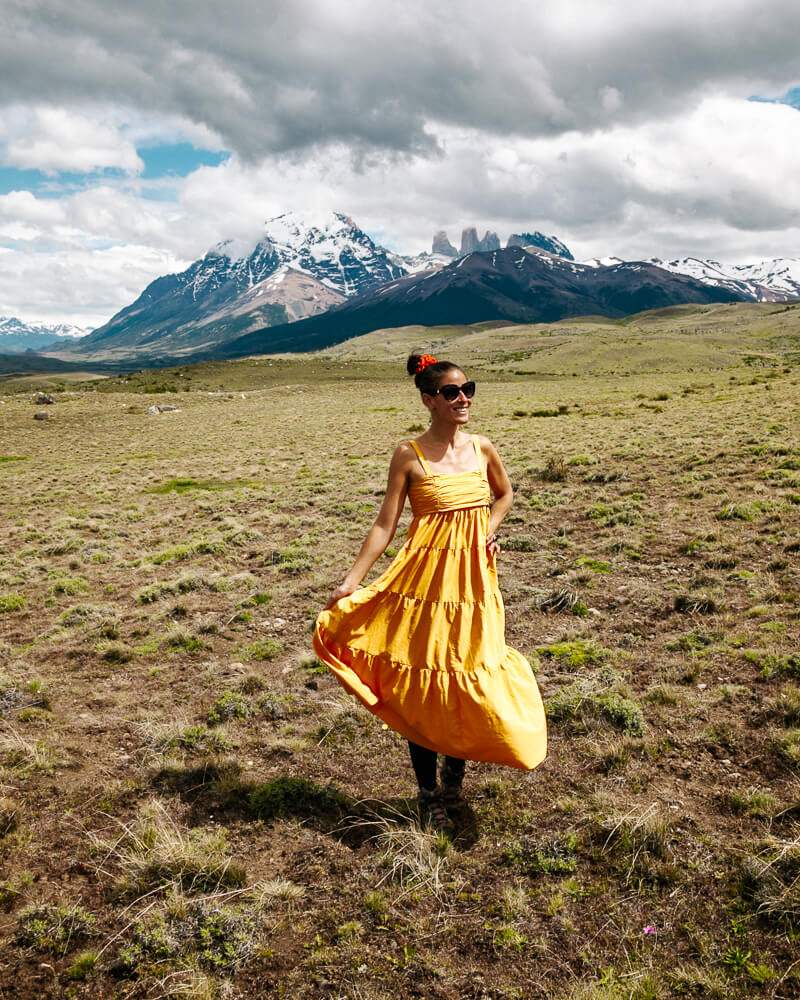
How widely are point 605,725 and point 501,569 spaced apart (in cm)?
556

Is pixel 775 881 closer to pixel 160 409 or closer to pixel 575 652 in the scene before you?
pixel 575 652

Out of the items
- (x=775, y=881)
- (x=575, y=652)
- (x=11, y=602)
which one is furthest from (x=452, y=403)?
(x=11, y=602)

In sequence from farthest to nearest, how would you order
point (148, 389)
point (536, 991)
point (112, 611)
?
point (148, 389) < point (112, 611) < point (536, 991)

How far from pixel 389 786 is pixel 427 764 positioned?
2.96 feet

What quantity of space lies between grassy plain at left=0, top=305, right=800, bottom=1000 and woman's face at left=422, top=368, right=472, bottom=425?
3426mm

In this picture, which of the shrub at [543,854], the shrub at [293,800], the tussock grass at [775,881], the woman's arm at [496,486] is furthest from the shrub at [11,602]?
the tussock grass at [775,881]

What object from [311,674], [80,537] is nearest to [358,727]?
[311,674]

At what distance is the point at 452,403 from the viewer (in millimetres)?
4668

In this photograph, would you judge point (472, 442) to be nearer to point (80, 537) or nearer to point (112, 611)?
point (112, 611)

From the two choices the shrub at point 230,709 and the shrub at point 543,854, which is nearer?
the shrub at point 543,854

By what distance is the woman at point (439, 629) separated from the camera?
4410 millimetres

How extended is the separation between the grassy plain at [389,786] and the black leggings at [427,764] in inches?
14.8

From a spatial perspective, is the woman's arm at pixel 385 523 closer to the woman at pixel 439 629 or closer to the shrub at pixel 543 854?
the woman at pixel 439 629

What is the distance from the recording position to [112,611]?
410 inches
